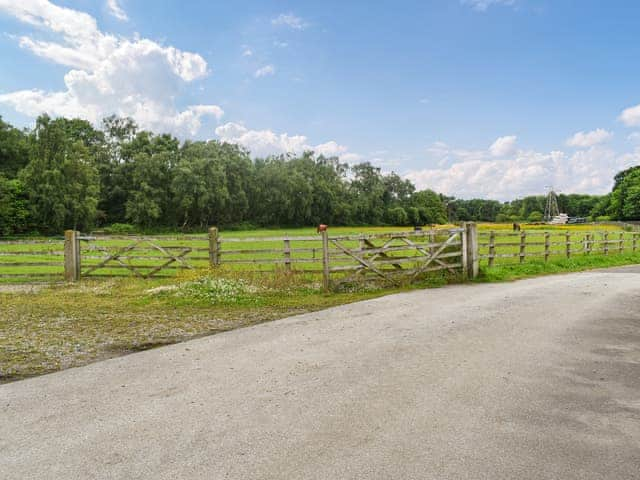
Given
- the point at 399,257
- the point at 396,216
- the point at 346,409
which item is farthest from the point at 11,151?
the point at 346,409

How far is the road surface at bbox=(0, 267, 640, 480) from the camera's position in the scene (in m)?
3.06

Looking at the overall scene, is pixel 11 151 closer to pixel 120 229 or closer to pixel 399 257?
pixel 120 229

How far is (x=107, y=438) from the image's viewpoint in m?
3.49

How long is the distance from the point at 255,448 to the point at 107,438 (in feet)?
4.07

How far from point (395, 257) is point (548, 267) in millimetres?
7366

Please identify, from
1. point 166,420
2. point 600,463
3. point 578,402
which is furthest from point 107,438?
point 578,402

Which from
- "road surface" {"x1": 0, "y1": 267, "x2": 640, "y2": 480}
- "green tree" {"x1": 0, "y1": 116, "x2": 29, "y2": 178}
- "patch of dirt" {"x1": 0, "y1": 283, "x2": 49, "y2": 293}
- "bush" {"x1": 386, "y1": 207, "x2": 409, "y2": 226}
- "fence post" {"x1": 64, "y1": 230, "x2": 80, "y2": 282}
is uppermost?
"green tree" {"x1": 0, "y1": 116, "x2": 29, "y2": 178}

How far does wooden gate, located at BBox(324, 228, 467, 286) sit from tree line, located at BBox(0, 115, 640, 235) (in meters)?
49.3

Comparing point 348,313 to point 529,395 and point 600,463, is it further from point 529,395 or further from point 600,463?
point 600,463

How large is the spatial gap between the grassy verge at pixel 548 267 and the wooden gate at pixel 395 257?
122cm

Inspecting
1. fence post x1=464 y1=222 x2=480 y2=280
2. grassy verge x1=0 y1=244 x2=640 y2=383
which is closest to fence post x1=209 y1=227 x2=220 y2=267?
grassy verge x1=0 y1=244 x2=640 y2=383

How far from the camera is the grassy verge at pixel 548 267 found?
13750 millimetres

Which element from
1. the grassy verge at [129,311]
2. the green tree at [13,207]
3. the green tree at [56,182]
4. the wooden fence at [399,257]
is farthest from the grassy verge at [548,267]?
the green tree at [13,207]

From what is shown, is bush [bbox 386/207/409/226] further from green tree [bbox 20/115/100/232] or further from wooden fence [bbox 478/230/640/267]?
wooden fence [bbox 478/230/640/267]
